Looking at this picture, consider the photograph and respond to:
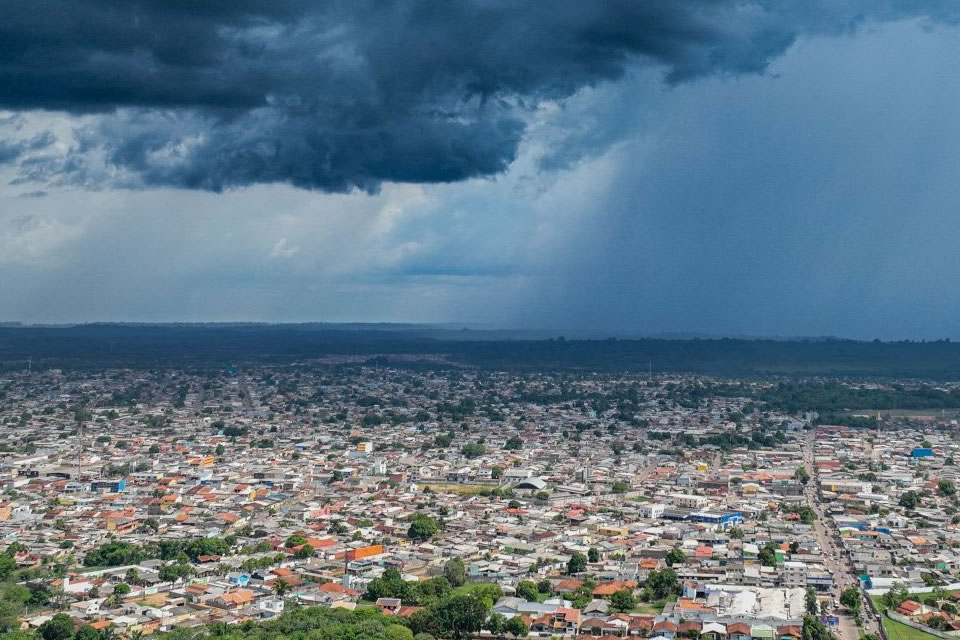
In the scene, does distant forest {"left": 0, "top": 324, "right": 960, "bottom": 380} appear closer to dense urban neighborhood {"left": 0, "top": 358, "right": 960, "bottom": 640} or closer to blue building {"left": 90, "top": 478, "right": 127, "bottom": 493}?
dense urban neighborhood {"left": 0, "top": 358, "right": 960, "bottom": 640}

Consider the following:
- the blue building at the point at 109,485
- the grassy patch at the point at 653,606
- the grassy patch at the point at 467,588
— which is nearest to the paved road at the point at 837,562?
the grassy patch at the point at 653,606

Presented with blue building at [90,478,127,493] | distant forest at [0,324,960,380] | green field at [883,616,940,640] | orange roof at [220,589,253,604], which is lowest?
orange roof at [220,589,253,604]

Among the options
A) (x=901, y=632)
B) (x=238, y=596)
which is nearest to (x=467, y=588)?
(x=238, y=596)

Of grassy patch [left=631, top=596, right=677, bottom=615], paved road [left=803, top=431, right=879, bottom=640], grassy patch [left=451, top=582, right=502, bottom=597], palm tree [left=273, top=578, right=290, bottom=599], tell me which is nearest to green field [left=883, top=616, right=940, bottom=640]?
paved road [left=803, top=431, right=879, bottom=640]

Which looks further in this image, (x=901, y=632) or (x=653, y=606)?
(x=653, y=606)

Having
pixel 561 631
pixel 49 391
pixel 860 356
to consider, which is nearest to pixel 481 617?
pixel 561 631

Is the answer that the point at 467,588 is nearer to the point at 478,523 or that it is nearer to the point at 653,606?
the point at 653,606

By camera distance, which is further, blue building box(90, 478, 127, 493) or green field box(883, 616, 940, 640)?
blue building box(90, 478, 127, 493)

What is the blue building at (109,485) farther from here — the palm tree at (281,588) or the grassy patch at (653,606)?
the grassy patch at (653,606)
